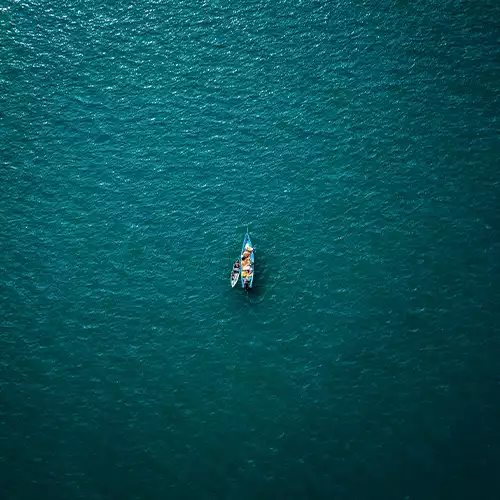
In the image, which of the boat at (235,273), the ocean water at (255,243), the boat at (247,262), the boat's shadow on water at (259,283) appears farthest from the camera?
the boat at (235,273)

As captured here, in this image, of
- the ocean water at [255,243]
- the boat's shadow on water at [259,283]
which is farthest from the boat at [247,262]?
the ocean water at [255,243]

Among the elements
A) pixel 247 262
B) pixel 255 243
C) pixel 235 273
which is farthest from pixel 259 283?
pixel 255 243

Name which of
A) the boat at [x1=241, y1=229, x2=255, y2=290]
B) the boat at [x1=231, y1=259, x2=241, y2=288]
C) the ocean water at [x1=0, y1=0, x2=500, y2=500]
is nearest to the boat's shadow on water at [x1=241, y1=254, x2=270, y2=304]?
the ocean water at [x1=0, y1=0, x2=500, y2=500]

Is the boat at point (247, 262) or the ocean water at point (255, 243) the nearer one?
the ocean water at point (255, 243)

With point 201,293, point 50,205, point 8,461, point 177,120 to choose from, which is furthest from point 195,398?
point 177,120

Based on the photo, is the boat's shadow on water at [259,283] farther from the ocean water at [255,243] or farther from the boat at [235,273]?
the boat at [235,273]

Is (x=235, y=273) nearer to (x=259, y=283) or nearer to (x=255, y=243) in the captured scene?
(x=259, y=283)

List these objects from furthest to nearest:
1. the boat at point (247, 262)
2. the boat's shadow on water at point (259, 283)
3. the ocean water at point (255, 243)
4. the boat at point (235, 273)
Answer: the boat at point (235, 273) < the boat's shadow on water at point (259, 283) < the boat at point (247, 262) < the ocean water at point (255, 243)
